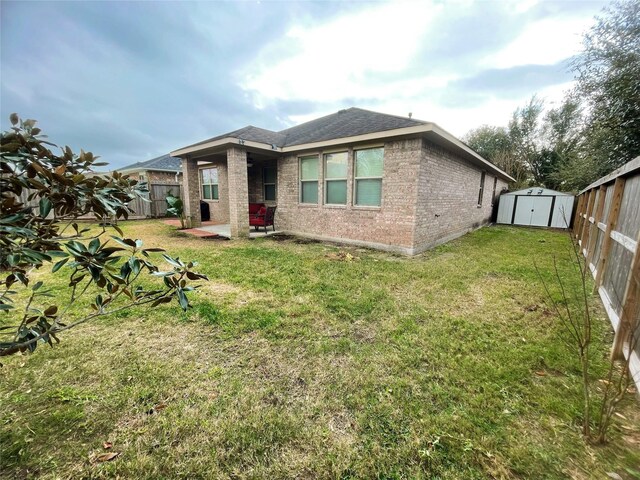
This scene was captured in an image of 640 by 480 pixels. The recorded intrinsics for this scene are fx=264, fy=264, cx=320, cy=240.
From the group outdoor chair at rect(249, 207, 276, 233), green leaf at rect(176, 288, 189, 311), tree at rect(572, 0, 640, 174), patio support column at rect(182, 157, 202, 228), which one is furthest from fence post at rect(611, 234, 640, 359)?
patio support column at rect(182, 157, 202, 228)

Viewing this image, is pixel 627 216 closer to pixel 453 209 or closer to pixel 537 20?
pixel 537 20

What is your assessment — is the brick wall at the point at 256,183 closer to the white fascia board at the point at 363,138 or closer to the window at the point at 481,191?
the white fascia board at the point at 363,138

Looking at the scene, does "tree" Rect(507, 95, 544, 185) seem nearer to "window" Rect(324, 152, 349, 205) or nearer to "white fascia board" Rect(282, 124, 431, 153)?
"window" Rect(324, 152, 349, 205)

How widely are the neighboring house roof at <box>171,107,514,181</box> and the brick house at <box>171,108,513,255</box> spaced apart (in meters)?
0.03

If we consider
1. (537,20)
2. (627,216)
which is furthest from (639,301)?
(537,20)

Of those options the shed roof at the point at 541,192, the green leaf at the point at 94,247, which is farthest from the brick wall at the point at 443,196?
the green leaf at the point at 94,247

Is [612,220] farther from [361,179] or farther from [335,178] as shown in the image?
[335,178]

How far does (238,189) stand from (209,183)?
226 inches

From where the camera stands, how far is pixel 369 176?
749 centimetres

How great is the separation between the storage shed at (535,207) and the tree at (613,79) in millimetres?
3982

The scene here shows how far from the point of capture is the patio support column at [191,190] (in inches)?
423

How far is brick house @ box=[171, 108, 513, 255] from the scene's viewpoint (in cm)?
682

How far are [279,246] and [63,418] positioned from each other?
19.8 feet

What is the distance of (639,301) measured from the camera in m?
2.36
